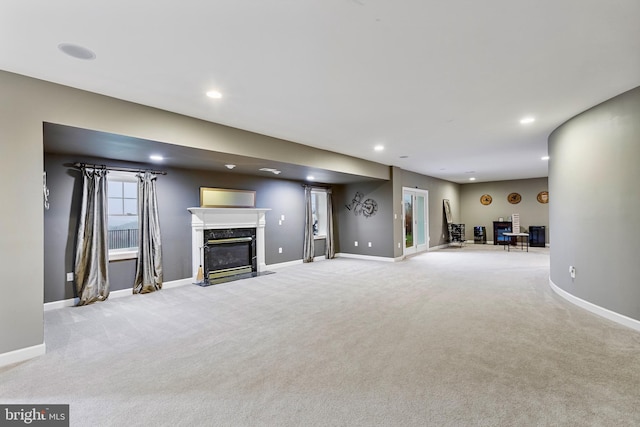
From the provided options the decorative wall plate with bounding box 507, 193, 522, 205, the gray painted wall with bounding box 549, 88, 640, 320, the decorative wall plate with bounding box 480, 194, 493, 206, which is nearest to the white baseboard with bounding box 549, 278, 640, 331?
the gray painted wall with bounding box 549, 88, 640, 320

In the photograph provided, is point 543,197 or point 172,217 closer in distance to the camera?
point 172,217

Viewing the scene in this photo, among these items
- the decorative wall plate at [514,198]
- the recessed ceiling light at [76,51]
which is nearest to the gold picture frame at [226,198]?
the recessed ceiling light at [76,51]

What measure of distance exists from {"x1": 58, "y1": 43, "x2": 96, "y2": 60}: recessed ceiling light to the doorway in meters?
7.50

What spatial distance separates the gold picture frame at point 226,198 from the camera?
5.98 meters

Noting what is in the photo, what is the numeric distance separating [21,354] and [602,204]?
20.5ft

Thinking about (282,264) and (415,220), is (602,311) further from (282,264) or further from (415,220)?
(415,220)

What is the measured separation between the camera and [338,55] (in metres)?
2.49

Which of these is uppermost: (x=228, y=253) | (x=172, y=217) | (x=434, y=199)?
(x=434, y=199)

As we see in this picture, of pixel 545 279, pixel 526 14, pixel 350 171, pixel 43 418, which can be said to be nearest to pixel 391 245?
pixel 350 171

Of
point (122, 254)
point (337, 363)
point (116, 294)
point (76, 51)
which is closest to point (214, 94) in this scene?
point (76, 51)

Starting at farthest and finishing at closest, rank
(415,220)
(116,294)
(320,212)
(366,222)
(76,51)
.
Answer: (415,220), (320,212), (366,222), (116,294), (76,51)

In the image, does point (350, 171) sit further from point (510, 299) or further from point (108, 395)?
point (108, 395)

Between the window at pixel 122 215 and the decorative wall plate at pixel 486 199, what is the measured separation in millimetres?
11842
